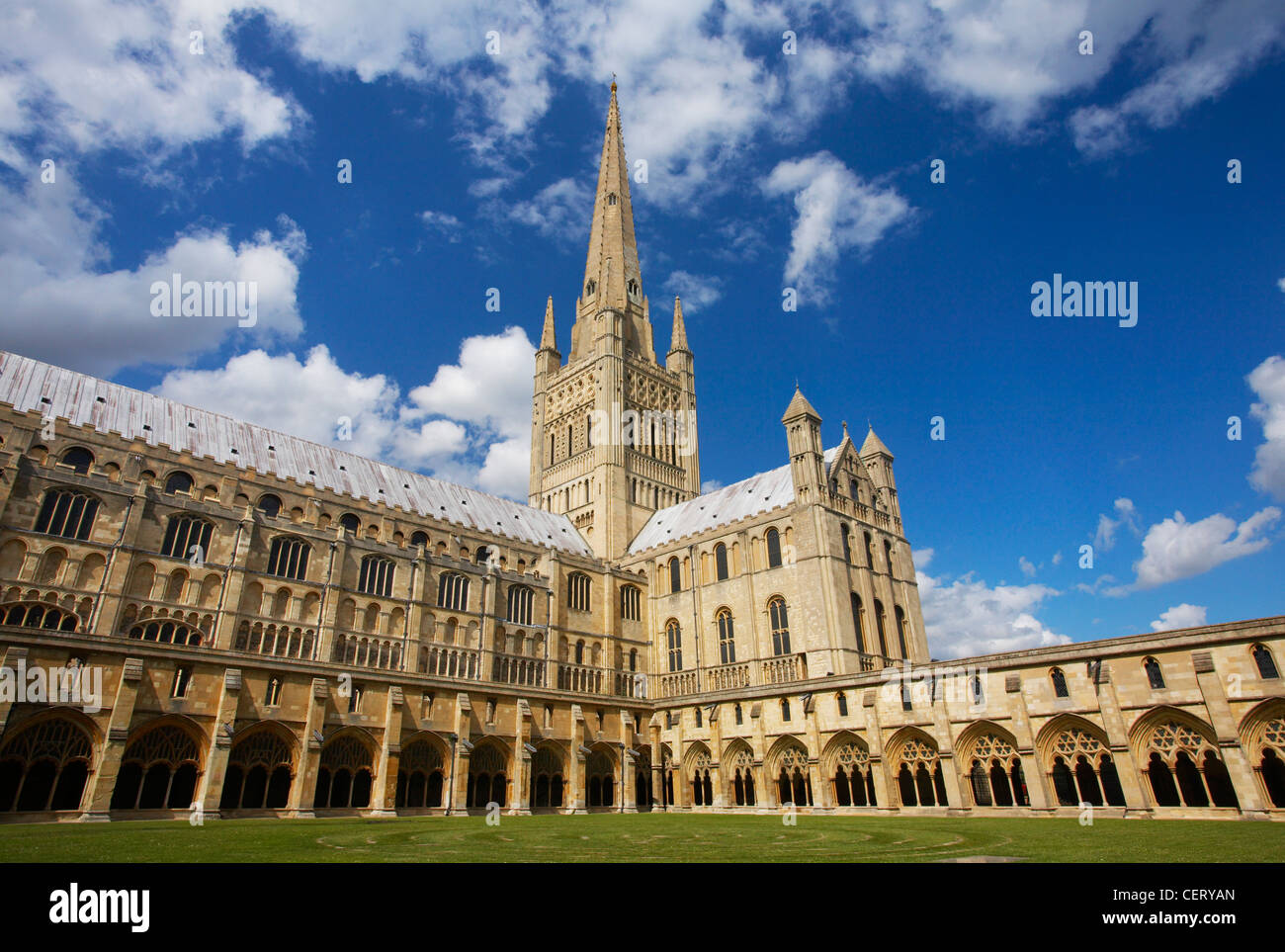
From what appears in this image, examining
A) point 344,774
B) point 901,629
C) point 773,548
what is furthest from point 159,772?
point 901,629

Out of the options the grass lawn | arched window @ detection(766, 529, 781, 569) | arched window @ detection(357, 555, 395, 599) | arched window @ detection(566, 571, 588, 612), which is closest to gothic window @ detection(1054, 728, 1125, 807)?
the grass lawn

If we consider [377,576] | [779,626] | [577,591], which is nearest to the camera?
[377,576]

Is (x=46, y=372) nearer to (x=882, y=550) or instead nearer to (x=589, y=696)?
(x=589, y=696)

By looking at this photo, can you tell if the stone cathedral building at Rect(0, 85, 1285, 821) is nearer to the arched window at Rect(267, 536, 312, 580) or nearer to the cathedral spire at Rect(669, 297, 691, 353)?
the arched window at Rect(267, 536, 312, 580)

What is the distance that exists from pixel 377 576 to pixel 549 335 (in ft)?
132

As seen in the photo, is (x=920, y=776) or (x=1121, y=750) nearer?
(x=1121, y=750)

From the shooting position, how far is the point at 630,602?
52.3 meters

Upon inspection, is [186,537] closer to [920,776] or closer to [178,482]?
[178,482]

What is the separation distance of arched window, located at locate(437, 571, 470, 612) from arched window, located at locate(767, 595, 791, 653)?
18.9 meters

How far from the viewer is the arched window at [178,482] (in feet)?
123

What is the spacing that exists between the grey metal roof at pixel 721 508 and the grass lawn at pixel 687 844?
92.3 ft
